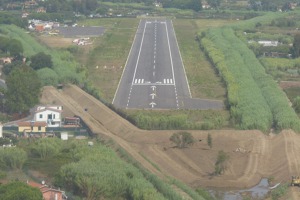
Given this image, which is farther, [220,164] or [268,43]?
[268,43]

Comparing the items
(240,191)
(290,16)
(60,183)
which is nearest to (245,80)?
(240,191)

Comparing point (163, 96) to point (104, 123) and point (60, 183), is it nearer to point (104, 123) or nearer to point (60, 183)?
point (104, 123)

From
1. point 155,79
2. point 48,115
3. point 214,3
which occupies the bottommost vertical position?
point 214,3

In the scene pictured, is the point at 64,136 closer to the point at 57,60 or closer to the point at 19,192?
the point at 19,192

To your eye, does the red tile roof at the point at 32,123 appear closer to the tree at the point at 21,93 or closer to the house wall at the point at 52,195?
the tree at the point at 21,93

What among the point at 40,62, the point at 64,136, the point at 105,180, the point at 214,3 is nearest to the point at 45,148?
the point at 64,136

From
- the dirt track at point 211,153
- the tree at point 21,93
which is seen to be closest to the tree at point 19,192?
the dirt track at point 211,153

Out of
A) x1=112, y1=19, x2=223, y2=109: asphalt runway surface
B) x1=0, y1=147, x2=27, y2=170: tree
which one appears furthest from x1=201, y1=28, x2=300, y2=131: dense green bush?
x1=0, y1=147, x2=27, y2=170: tree

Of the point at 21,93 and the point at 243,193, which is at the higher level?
the point at 21,93
